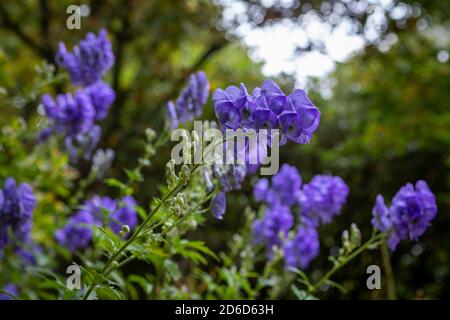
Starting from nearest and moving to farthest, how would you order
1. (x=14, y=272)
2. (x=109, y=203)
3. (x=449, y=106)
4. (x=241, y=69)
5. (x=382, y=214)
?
(x=382, y=214), (x=14, y=272), (x=109, y=203), (x=449, y=106), (x=241, y=69)

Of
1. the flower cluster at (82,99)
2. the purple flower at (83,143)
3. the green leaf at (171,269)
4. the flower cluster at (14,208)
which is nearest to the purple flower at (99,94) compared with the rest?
the flower cluster at (82,99)

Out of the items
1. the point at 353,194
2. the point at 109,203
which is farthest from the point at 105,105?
the point at 353,194

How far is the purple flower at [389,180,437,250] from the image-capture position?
2775 millimetres

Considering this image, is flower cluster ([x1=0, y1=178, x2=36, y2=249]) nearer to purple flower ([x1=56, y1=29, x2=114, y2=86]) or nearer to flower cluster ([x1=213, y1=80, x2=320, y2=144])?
purple flower ([x1=56, y1=29, x2=114, y2=86])

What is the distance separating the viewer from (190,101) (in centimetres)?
324

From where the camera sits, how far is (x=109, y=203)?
4.17 m

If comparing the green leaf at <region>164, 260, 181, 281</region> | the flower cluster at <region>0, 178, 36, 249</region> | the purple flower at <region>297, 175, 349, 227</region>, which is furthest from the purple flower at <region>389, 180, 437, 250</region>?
the flower cluster at <region>0, 178, 36, 249</region>

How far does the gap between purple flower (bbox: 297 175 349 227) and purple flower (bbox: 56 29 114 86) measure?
62.4 inches

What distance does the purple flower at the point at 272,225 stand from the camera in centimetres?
391

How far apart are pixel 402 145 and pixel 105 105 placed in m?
3.86

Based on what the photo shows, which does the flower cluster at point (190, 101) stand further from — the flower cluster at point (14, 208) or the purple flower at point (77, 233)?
the purple flower at point (77, 233)

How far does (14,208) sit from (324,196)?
1.84 m

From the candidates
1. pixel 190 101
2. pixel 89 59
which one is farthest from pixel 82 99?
pixel 190 101
